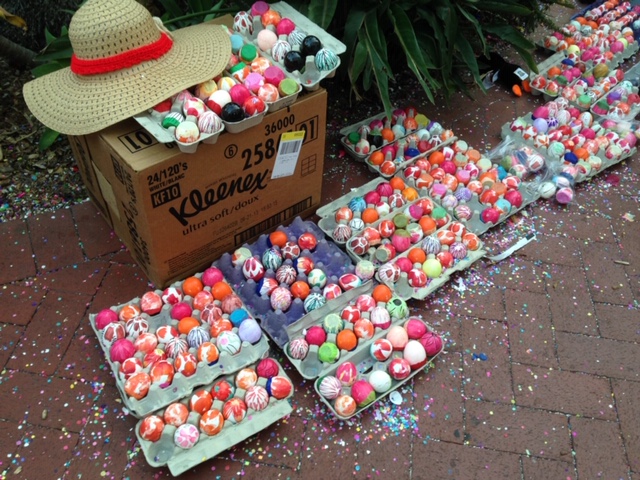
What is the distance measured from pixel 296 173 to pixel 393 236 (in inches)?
20.8

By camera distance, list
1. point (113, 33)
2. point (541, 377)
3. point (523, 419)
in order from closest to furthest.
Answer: point (113, 33) < point (523, 419) < point (541, 377)

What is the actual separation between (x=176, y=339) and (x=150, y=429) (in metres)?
0.34

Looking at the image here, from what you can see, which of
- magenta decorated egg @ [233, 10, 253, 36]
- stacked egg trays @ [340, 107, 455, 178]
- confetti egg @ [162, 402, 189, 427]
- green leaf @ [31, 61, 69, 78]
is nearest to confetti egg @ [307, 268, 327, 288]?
confetti egg @ [162, 402, 189, 427]

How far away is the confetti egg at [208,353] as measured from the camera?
1979 millimetres

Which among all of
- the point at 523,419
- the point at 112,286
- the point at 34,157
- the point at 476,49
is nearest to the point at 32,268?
the point at 112,286

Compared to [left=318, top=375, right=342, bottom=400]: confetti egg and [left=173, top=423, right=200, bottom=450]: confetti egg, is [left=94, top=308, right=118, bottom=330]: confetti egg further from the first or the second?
[left=318, top=375, right=342, bottom=400]: confetti egg

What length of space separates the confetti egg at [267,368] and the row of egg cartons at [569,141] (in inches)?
67.8

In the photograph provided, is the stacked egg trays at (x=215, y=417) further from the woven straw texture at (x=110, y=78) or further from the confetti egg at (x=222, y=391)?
the woven straw texture at (x=110, y=78)

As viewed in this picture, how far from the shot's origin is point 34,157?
9.43ft

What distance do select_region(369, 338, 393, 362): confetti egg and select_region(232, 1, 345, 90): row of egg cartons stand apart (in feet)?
3.48

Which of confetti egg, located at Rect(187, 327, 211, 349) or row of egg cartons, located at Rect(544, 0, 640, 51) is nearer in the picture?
confetti egg, located at Rect(187, 327, 211, 349)

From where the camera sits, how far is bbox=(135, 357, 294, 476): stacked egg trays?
179 cm

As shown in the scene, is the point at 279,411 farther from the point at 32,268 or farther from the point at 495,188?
the point at 495,188

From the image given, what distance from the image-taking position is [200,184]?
213cm
